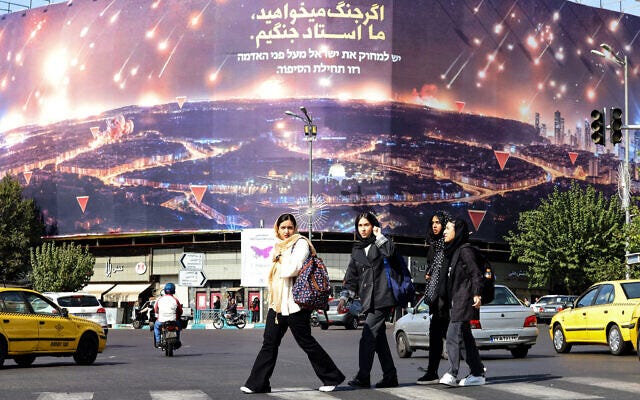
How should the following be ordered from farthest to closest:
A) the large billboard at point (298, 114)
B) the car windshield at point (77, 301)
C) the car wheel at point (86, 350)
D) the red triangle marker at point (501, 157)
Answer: the red triangle marker at point (501, 157), the large billboard at point (298, 114), the car windshield at point (77, 301), the car wheel at point (86, 350)

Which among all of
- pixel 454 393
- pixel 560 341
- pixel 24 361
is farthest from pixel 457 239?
pixel 560 341

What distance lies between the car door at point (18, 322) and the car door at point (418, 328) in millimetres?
6706

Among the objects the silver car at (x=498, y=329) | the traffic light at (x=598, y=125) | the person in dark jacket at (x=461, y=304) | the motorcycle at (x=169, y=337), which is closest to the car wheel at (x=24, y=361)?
the motorcycle at (x=169, y=337)

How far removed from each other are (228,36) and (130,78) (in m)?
7.20

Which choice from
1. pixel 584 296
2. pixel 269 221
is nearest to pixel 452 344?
pixel 584 296

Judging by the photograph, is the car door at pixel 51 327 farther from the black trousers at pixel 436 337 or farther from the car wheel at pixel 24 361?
the black trousers at pixel 436 337

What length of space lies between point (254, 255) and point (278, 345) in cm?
4418

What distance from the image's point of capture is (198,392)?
11352mm

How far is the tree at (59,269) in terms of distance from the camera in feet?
214

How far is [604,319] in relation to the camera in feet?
62.9

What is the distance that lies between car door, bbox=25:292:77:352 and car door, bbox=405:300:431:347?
6.00 meters

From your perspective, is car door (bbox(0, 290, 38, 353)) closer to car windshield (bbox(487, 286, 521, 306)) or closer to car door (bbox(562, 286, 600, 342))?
car windshield (bbox(487, 286, 521, 306))

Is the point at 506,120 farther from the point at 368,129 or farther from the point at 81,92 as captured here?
the point at 81,92

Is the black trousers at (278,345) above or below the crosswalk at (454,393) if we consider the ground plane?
above
